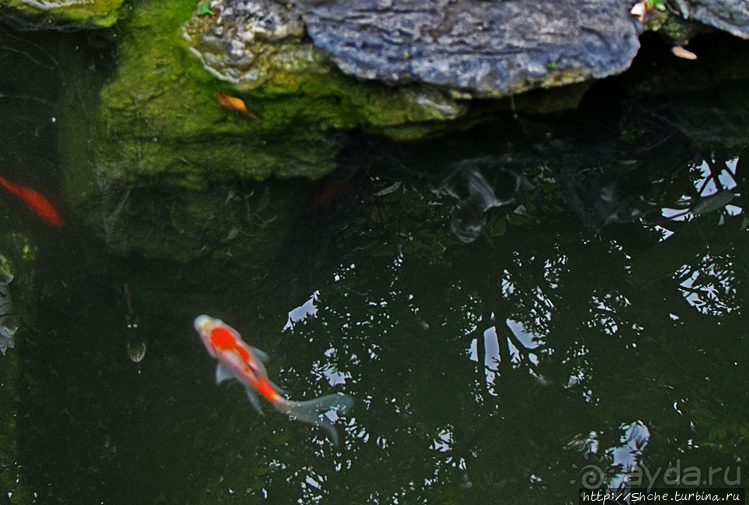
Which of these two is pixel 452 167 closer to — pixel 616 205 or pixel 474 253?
pixel 474 253

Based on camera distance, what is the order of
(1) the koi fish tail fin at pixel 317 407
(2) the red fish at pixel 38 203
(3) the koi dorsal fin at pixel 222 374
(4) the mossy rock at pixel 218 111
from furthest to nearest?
(2) the red fish at pixel 38 203 → (3) the koi dorsal fin at pixel 222 374 → (1) the koi fish tail fin at pixel 317 407 → (4) the mossy rock at pixel 218 111

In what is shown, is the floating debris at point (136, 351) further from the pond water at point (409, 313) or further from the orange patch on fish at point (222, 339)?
the orange patch on fish at point (222, 339)

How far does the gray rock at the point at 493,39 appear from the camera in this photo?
2768mm

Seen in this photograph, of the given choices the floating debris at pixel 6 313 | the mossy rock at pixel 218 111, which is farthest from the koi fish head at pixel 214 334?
the floating debris at pixel 6 313

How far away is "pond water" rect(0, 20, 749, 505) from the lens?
3055 millimetres

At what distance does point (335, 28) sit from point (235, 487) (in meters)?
2.32

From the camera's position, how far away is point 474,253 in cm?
339

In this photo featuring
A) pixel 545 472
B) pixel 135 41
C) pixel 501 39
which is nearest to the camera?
pixel 501 39

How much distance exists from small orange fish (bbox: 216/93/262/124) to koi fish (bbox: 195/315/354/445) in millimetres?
1142

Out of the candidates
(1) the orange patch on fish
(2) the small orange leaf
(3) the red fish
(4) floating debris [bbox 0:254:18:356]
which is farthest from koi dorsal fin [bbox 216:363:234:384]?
(2) the small orange leaf

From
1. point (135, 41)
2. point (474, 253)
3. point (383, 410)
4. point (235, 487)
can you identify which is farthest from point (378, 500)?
point (135, 41)

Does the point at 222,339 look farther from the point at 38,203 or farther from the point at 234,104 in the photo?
the point at 38,203

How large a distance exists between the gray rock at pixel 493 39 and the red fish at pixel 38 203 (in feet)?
6.75

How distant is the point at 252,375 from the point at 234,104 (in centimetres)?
142
